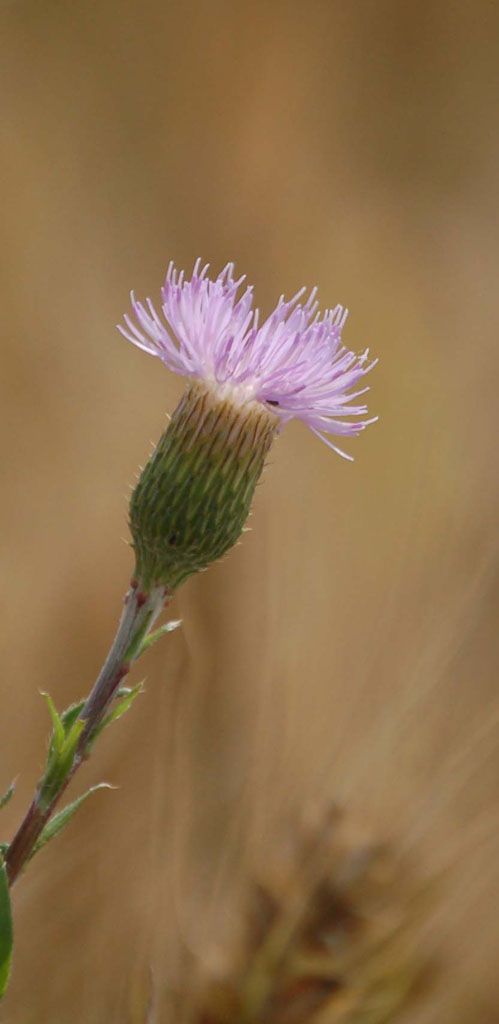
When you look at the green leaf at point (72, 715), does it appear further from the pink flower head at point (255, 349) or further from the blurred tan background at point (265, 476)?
the blurred tan background at point (265, 476)

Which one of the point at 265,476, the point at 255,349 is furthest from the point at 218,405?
the point at 265,476

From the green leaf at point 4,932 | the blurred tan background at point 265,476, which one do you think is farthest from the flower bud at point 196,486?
the blurred tan background at point 265,476

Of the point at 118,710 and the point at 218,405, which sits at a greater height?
the point at 218,405

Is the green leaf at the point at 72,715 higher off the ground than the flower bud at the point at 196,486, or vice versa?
the flower bud at the point at 196,486

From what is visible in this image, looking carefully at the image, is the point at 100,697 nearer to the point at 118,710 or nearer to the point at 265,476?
the point at 118,710

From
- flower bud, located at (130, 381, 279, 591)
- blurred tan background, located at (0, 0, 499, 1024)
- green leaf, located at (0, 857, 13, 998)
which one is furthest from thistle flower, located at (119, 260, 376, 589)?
blurred tan background, located at (0, 0, 499, 1024)

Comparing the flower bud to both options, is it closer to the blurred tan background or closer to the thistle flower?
the thistle flower
